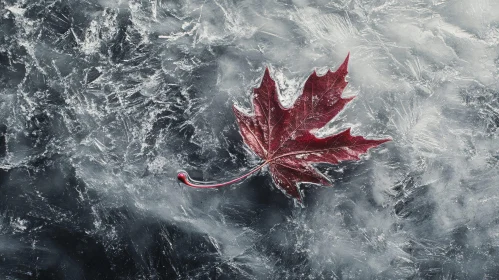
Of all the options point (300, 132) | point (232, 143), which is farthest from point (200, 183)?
point (300, 132)

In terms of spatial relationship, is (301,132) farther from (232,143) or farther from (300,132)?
(232,143)

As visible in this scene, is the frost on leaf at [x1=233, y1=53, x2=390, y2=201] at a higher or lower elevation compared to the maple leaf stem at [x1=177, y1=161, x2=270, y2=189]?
higher

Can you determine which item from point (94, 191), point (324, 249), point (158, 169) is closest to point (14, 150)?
point (94, 191)

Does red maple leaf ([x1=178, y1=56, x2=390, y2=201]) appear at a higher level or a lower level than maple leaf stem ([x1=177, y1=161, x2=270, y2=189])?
higher

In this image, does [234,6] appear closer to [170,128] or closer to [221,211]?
[170,128]
